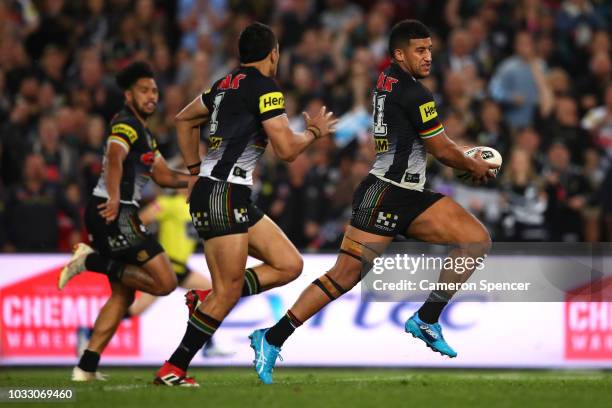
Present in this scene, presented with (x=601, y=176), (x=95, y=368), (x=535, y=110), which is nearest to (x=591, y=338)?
(x=601, y=176)

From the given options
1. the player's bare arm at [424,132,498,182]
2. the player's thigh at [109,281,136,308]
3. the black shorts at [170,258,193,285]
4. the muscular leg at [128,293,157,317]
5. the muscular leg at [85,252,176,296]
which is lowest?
the muscular leg at [128,293,157,317]

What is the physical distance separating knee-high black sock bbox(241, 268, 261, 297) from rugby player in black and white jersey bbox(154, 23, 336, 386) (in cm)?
5

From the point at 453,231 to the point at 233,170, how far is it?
176cm

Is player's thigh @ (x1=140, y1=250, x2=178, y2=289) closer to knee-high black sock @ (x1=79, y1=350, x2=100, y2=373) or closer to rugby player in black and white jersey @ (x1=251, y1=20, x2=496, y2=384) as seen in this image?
knee-high black sock @ (x1=79, y1=350, x2=100, y2=373)

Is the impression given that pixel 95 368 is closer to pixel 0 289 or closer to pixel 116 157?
pixel 116 157

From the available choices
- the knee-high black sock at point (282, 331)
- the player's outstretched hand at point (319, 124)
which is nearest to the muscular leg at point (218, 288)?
the knee-high black sock at point (282, 331)

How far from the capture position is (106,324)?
10.4 m

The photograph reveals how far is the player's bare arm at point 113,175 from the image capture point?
10.1m

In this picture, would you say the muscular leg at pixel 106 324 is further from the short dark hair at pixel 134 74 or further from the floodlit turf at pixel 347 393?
the short dark hair at pixel 134 74

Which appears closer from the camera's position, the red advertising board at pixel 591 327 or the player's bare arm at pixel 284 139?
the player's bare arm at pixel 284 139

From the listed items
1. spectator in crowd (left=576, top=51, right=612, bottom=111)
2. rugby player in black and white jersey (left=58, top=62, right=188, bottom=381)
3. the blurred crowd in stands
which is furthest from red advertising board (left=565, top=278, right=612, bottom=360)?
rugby player in black and white jersey (left=58, top=62, right=188, bottom=381)

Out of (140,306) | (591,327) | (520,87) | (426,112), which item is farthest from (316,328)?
(520,87)

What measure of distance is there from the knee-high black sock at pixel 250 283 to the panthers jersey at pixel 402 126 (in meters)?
1.26

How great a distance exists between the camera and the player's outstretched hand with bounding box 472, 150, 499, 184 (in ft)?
30.4
